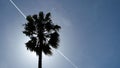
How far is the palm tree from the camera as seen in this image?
26.7m

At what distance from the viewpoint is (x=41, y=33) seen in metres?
27.3

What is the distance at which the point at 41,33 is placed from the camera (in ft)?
89.5

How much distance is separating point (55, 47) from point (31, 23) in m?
4.16

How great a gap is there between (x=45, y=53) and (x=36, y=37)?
221cm

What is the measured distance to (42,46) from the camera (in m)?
26.4

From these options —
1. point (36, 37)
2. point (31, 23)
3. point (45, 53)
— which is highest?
point (31, 23)

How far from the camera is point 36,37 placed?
27.3 meters

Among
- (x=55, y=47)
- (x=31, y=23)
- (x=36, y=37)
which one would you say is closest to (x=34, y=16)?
(x=31, y=23)

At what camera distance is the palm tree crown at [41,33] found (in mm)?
26714

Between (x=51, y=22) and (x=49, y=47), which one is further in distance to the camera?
(x=51, y=22)

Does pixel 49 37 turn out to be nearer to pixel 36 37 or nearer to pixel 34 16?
pixel 36 37

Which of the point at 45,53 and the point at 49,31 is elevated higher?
the point at 49,31

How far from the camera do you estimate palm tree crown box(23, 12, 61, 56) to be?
2671cm

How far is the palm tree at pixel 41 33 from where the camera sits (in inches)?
1051
